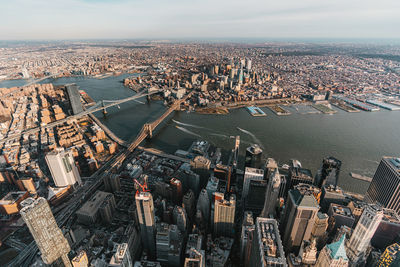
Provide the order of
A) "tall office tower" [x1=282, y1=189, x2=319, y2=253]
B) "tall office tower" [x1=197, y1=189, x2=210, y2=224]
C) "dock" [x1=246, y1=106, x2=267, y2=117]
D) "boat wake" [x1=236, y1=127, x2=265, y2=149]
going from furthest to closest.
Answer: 1. "dock" [x1=246, y1=106, x2=267, y2=117]
2. "boat wake" [x1=236, y1=127, x2=265, y2=149]
3. "tall office tower" [x1=197, y1=189, x2=210, y2=224]
4. "tall office tower" [x1=282, y1=189, x2=319, y2=253]

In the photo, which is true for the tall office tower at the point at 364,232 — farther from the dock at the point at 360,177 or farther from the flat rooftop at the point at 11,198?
the flat rooftop at the point at 11,198

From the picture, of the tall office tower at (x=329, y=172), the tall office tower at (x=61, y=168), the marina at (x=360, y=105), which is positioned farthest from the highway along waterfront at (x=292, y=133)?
the tall office tower at (x=61, y=168)

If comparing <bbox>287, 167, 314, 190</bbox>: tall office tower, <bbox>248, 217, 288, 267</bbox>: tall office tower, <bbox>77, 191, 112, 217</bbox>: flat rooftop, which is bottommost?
<bbox>77, 191, 112, 217</bbox>: flat rooftop

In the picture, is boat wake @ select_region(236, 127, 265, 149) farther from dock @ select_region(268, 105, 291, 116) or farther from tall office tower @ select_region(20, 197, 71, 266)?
tall office tower @ select_region(20, 197, 71, 266)

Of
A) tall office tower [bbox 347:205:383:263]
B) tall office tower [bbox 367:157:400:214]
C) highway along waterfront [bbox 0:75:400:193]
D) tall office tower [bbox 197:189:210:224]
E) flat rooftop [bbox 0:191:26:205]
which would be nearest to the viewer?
tall office tower [bbox 347:205:383:263]

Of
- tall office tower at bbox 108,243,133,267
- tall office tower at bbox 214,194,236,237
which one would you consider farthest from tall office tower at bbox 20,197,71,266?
tall office tower at bbox 214,194,236,237

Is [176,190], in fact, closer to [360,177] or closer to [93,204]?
[93,204]

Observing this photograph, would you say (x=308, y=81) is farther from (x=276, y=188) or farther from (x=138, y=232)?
(x=138, y=232)
